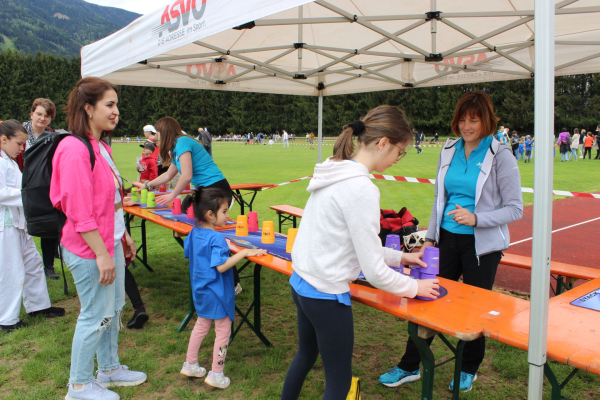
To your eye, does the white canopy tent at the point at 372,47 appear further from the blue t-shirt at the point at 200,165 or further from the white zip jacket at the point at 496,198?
the blue t-shirt at the point at 200,165

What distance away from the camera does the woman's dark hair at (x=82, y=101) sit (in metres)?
2.17

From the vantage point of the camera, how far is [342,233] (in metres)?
1.54

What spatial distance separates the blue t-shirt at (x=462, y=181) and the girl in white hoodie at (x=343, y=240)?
36.0 inches

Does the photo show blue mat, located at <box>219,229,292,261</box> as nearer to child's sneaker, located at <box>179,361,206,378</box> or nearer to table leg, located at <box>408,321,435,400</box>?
child's sneaker, located at <box>179,361,206,378</box>

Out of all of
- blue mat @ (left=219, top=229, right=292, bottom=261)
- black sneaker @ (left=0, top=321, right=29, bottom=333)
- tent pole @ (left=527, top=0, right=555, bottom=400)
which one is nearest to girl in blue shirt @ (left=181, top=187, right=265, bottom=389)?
blue mat @ (left=219, top=229, right=292, bottom=261)

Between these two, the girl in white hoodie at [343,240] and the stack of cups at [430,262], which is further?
the stack of cups at [430,262]

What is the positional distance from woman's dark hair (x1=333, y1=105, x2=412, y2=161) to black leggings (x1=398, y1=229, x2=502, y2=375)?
1.11 meters

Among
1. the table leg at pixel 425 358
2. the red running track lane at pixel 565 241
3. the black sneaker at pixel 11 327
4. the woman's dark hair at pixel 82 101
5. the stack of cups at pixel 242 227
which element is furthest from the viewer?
the red running track lane at pixel 565 241

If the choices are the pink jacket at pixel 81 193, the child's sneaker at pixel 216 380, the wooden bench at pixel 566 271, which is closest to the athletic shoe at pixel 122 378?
the child's sneaker at pixel 216 380

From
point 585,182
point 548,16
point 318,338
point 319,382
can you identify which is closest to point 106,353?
point 319,382

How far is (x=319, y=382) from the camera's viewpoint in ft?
9.09

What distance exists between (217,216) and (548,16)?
2055mm

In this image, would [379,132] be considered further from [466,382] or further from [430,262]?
[466,382]

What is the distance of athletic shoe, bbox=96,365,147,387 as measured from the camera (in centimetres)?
272
